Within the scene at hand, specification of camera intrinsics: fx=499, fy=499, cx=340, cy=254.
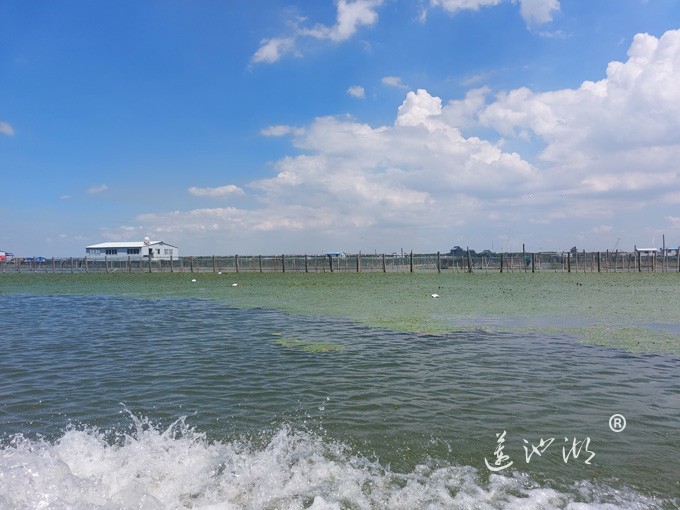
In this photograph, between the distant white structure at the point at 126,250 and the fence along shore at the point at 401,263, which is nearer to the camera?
the fence along shore at the point at 401,263

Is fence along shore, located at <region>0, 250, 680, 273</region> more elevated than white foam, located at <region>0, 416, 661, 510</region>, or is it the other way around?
fence along shore, located at <region>0, 250, 680, 273</region>

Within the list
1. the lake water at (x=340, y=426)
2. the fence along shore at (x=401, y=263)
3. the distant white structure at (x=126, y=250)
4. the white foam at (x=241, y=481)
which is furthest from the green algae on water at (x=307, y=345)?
the distant white structure at (x=126, y=250)

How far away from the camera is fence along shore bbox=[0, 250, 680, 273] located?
164ft

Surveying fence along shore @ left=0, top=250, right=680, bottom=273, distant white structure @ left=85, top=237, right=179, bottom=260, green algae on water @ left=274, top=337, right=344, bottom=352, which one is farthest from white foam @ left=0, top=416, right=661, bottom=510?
distant white structure @ left=85, top=237, right=179, bottom=260

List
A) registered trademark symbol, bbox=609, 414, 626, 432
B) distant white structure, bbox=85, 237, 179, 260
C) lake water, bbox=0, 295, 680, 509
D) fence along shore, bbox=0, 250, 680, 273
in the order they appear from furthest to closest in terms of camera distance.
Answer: distant white structure, bbox=85, 237, 179, 260
fence along shore, bbox=0, 250, 680, 273
registered trademark symbol, bbox=609, 414, 626, 432
lake water, bbox=0, 295, 680, 509

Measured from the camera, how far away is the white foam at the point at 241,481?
4270 millimetres

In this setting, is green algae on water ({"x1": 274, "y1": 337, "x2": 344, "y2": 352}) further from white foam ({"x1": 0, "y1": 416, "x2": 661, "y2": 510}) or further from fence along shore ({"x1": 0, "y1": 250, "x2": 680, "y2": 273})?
fence along shore ({"x1": 0, "y1": 250, "x2": 680, "y2": 273})

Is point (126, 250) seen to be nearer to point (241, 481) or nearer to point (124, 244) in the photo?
point (124, 244)

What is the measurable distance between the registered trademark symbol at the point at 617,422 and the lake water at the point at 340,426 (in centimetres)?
8

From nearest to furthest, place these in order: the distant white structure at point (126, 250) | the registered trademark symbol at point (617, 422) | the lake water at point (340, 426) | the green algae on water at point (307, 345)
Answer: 1. the lake water at point (340, 426)
2. the registered trademark symbol at point (617, 422)
3. the green algae on water at point (307, 345)
4. the distant white structure at point (126, 250)

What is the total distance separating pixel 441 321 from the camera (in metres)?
14.7

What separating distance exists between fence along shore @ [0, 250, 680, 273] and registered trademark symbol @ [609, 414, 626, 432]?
46.3 metres

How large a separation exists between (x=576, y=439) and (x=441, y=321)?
9.11m

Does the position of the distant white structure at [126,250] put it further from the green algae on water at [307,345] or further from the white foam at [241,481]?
the white foam at [241,481]
